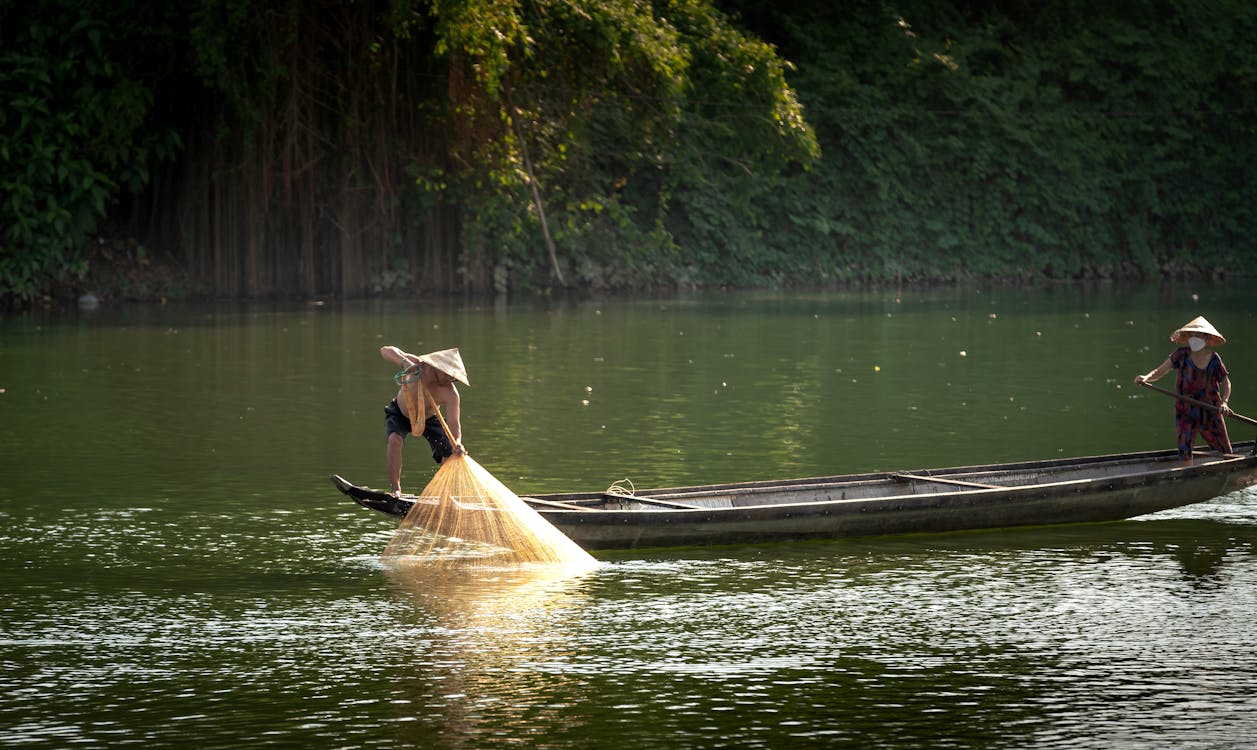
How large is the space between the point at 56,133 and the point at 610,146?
12703 mm

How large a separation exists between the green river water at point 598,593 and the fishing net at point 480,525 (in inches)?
11.8

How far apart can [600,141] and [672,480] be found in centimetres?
2733

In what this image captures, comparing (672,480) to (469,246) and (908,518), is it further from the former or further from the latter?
(469,246)

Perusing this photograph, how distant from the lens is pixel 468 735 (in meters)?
7.70

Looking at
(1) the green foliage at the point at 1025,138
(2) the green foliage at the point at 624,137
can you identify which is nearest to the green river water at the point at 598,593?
(2) the green foliage at the point at 624,137

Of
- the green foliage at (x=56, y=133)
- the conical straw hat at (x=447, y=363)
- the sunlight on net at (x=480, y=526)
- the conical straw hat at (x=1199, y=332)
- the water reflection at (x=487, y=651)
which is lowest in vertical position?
the water reflection at (x=487, y=651)

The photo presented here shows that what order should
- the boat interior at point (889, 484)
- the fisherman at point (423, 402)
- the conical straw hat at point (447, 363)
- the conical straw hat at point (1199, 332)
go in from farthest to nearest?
1. the conical straw hat at point (1199, 332)
2. the boat interior at point (889, 484)
3. the fisherman at point (423, 402)
4. the conical straw hat at point (447, 363)

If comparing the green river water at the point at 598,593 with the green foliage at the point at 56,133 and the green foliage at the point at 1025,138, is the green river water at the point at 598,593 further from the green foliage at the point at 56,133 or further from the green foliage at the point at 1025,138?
the green foliage at the point at 1025,138

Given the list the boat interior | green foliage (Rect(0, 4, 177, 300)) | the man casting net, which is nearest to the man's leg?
the man casting net

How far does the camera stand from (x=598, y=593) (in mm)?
10375

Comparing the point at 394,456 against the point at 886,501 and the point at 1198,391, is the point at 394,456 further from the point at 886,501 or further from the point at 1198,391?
the point at 1198,391

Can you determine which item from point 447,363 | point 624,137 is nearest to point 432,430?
point 447,363

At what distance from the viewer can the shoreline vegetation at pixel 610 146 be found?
32719mm

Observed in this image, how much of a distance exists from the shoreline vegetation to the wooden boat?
18.4 meters
